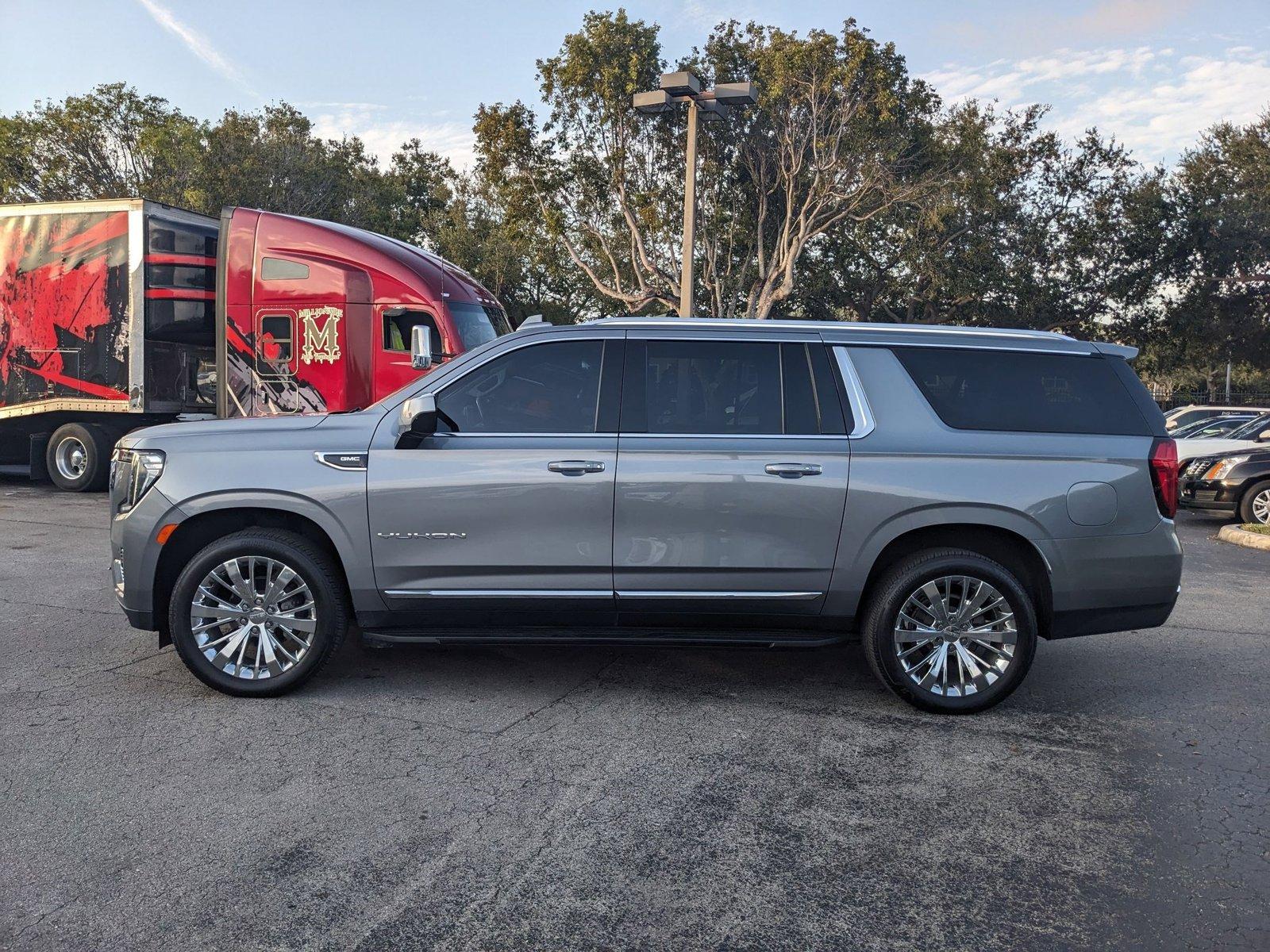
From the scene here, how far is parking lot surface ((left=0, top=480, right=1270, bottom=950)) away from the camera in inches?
124

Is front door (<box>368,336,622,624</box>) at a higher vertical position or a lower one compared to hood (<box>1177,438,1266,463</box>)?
lower

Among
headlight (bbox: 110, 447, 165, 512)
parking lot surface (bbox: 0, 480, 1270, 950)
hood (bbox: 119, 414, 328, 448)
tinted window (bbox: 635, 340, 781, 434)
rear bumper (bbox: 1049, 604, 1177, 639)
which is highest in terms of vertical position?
tinted window (bbox: 635, 340, 781, 434)

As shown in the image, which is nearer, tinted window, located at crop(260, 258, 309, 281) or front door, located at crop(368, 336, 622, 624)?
front door, located at crop(368, 336, 622, 624)

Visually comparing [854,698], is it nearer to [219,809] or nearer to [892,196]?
[219,809]

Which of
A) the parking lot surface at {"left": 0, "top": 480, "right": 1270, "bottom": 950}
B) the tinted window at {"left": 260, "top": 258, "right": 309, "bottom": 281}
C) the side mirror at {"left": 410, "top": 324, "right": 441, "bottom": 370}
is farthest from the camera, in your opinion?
the tinted window at {"left": 260, "top": 258, "right": 309, "bottom": 281}

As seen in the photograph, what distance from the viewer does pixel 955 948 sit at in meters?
3.03

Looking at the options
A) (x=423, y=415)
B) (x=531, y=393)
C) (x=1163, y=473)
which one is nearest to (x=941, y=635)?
(x=1163, y=473)

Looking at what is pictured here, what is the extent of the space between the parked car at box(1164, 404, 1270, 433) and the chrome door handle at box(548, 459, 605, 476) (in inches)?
592

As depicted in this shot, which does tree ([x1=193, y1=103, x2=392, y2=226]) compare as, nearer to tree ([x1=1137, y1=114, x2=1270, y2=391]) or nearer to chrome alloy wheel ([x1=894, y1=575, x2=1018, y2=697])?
tree ([x1=1137, y1=114, x2=1270, y2=391])

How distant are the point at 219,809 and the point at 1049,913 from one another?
2843mm

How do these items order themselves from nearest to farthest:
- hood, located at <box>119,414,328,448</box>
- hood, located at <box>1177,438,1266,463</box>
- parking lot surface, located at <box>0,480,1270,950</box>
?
parking lot surface, located at <box>0,480,1270,950</box>
hood, located at <box>119,414,328,448</box>
hood, located at <box>1177,438,1266,463</box>

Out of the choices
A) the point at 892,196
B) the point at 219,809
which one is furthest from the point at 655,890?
the point at 892,196

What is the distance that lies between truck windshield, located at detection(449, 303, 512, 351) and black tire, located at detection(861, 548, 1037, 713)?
27.7 ft

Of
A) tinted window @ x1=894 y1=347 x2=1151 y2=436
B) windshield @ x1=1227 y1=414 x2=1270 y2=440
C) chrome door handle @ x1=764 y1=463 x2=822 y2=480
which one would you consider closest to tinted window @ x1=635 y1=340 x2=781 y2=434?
chrome door handle @ x1=764 y1=463 x2=822 y2=480
